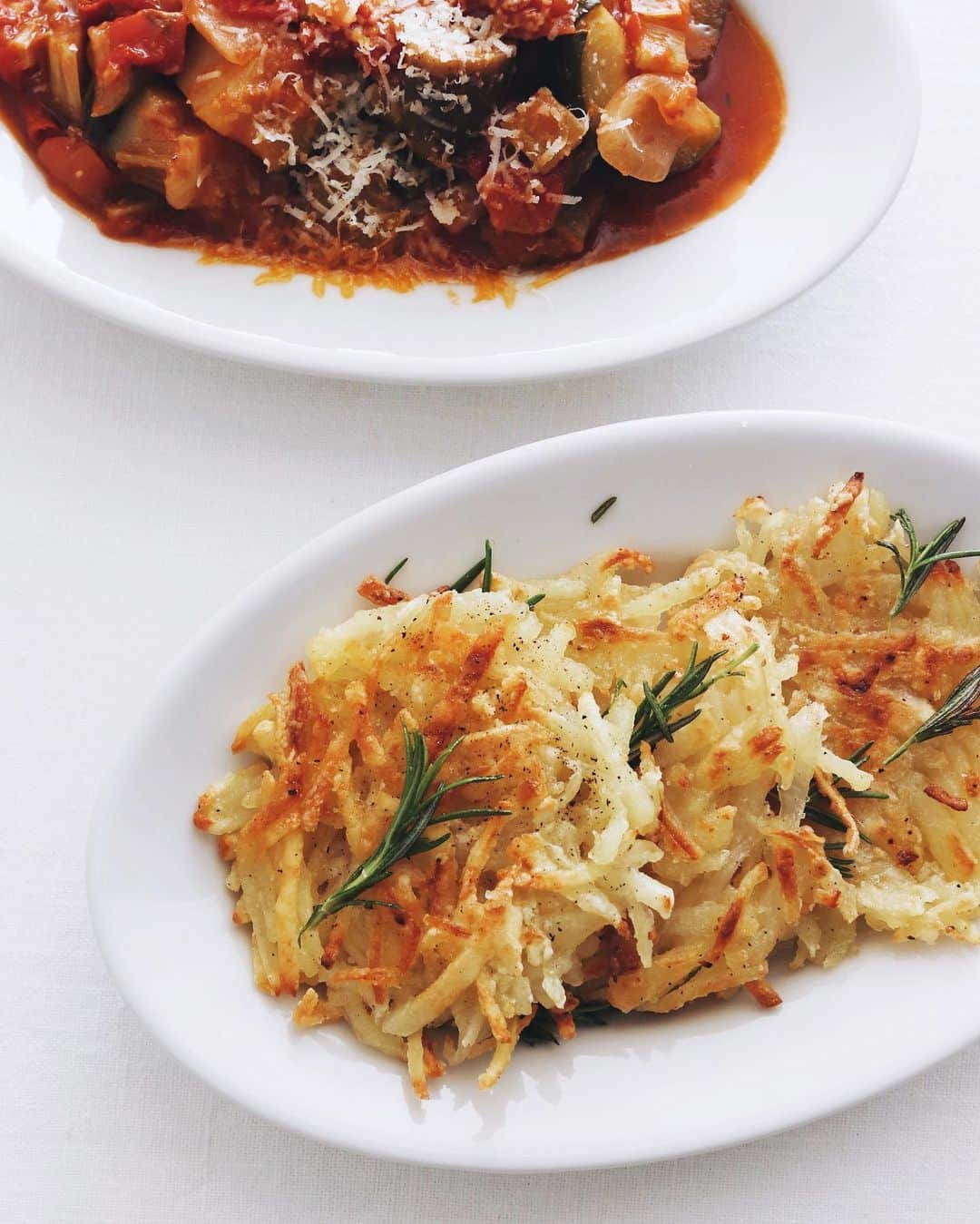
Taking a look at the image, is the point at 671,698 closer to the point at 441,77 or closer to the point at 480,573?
the point at 480,573

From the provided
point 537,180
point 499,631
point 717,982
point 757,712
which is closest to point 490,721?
point 499,631

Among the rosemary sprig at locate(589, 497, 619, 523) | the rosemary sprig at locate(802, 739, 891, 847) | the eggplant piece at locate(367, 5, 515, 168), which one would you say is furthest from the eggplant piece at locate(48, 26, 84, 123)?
the rosemary sprig at locate(802, 739, 891, 847)

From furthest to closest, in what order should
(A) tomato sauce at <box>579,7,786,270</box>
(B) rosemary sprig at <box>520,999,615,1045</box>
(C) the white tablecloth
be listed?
1. (A) tomato sauce at <box>579,7,786,270</box>
2. (C) the white tablecloth
3. (B) rosemary sprig at <box>520,999,615,1045</box>

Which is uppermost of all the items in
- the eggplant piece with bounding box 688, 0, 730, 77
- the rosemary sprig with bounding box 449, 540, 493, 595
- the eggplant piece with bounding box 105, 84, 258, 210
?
the eggplant piece with bounding box 688, 0, 730, 77

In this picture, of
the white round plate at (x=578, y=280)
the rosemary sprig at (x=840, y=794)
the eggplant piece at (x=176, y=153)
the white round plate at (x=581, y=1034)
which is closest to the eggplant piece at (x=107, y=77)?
the eggplant piece at (x=176, y=153)

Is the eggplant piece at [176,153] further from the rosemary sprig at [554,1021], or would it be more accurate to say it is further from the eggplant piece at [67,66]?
the rosemary sprig at [554,1021]

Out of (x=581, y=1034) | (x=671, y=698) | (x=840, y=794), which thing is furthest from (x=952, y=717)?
(x=581, y=1034)

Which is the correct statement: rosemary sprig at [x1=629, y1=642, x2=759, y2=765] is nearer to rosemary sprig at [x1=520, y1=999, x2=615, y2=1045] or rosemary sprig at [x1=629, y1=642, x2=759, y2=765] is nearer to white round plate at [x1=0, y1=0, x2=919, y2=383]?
rosemary sprig at [x1=520, y1=999, x2=615, y2=1045]
